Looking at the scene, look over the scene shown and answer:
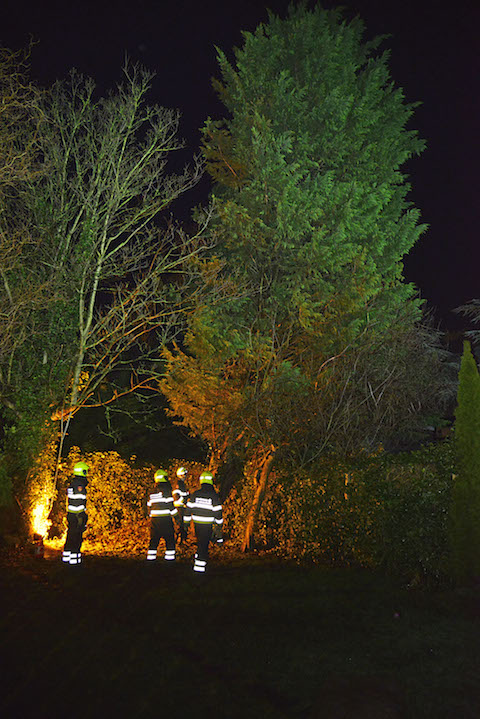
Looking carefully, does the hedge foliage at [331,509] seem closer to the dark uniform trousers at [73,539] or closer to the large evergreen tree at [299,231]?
the large evergreen tree at [299,231]

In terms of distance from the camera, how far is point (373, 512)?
1004 centimetres

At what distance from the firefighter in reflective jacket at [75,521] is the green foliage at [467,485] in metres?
6.45

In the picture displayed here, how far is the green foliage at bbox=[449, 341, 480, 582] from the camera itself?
8.73 metres

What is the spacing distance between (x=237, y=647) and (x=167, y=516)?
5.54 meters

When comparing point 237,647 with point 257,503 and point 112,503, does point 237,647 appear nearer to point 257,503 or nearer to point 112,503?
point 257,503

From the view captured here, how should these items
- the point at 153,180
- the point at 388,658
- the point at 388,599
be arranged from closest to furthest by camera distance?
1. the point at 388,658
2. the point at 388,599
3. the point at 153,180

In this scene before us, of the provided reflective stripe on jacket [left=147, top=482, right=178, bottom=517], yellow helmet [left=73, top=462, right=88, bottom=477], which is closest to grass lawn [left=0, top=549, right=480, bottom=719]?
reflective stripe on jacket [left=147, top=482, right=178, bottom=517]

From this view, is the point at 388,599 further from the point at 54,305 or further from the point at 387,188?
the point at 387,188

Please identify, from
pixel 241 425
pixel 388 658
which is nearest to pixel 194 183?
pixel 241 425

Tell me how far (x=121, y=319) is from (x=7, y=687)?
406 inches

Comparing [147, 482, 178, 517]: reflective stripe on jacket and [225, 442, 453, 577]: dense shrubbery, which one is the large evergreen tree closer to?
[225, 442, 453, 577]: dense shrubbery

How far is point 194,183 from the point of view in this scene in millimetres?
15352

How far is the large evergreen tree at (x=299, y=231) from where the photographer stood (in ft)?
45.8

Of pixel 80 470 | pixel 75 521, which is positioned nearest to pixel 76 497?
pixel 75 521
